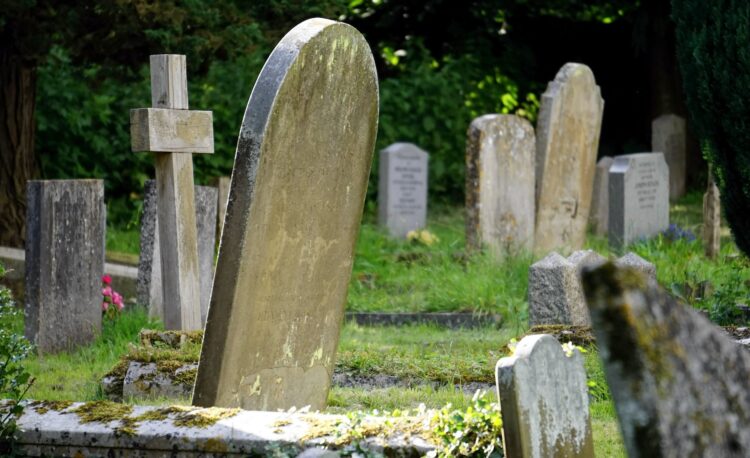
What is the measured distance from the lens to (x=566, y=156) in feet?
41.0

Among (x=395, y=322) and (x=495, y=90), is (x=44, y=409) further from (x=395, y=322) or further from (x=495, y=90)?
(x=495, y=90)

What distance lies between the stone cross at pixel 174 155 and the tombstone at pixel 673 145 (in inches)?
479

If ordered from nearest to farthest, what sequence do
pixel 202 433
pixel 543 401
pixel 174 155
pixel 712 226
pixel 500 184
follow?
1. pixel 543 401
2. pixel 202 433
3. pixel 174 155
4. pixel 712 226
5. pixel 500 184

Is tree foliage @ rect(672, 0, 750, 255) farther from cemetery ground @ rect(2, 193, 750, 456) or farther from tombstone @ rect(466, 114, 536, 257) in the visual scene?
tombstone @ rect(466, 114, 536, 257)

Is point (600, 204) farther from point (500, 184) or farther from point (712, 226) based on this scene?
point (712, 226)

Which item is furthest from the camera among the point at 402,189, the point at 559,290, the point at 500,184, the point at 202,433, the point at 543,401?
the point at 402,189

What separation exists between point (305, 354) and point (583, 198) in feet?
26.1

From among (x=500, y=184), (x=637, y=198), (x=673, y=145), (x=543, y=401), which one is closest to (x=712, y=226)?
(x=637, y=198)

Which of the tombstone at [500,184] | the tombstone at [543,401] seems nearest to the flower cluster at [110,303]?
the tombstone at [500,184]

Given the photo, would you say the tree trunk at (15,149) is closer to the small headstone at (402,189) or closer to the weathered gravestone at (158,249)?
the weathered gravestone at (158,249)

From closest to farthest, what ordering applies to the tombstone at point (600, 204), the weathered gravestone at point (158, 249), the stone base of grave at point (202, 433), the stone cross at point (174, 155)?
the stone base of grave at point (202, 433) → the stone cross at point (174, 155) → the weathered gravestone at point (158, 249) → the tombstone at point (600, 204)

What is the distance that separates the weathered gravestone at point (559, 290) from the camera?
8.00 metres

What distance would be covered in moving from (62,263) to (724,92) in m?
4.80

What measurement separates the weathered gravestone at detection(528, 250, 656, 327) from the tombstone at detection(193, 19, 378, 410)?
2860 mm
